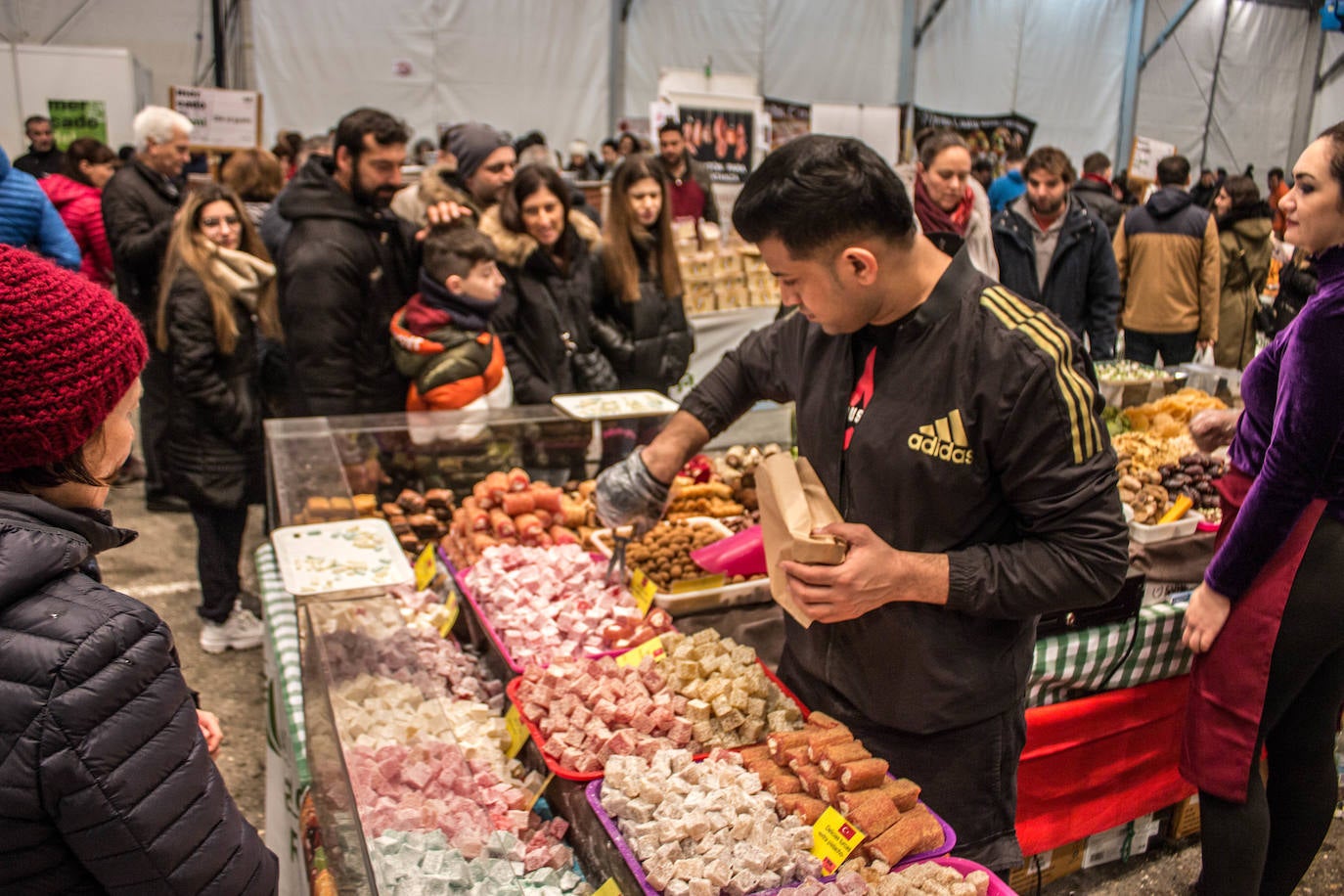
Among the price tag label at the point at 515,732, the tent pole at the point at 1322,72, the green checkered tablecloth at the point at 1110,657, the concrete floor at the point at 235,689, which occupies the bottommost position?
the concrete floor at the point at 235,689

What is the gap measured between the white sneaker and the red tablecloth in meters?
3.11

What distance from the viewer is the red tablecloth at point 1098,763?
2754 mm

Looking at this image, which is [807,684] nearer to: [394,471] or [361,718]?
[361,718]

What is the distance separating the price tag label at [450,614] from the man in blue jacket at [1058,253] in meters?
3.75

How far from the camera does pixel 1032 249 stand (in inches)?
213

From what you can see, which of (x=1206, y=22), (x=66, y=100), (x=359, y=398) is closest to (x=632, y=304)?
(x=359, y=398)

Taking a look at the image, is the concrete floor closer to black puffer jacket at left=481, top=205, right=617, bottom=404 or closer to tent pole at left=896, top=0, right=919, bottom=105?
black puffer jacket at left=481, top=205, right=617, bottom=404

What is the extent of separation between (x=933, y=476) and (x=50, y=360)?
4.27ft

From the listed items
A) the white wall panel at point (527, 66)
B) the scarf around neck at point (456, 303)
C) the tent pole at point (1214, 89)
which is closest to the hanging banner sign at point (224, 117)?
the white wall panel at point (527, 66)

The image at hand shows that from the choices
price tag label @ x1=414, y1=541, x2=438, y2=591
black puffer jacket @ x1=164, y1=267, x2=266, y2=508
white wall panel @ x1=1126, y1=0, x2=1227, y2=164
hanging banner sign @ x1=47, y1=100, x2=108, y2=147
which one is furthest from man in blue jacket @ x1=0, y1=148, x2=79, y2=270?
white wall panel @ x1=1126, y1=0, x2=1227, y2=164

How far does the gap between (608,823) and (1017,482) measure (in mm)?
886

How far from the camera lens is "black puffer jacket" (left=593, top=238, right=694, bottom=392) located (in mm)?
4773

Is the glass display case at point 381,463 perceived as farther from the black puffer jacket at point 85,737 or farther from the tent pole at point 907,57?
the tent pole at point 907,57

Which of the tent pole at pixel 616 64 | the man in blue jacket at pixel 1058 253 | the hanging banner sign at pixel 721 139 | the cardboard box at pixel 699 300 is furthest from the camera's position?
the tent pole at pixel 616 64
